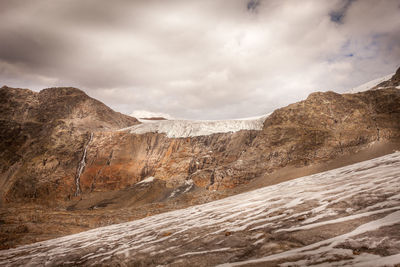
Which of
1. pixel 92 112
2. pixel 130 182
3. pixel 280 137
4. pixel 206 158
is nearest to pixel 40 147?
pixel 92 112

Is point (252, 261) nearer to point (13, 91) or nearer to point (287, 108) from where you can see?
point (287, 108)

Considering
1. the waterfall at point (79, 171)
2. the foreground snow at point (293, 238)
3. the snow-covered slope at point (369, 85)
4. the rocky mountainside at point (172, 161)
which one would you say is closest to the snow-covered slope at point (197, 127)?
the rocky mountainside at point (172, 161)

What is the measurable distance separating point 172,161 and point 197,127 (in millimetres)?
5415

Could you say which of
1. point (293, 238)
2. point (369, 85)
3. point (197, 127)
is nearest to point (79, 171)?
point (197, 127)

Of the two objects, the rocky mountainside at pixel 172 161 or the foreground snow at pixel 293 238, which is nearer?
the foreground snow at pixel 293 238

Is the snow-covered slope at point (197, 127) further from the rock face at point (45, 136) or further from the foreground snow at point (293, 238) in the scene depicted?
the foreground snow at point (293, 238)

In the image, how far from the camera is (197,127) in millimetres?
26703

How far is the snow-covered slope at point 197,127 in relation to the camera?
2562 centimetres

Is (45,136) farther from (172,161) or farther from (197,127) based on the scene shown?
(197,127)

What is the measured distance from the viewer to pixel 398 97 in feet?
68.9

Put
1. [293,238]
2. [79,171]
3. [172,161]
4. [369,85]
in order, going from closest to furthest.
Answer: [293,238] < [172,161] < [79,171] < [369,85]

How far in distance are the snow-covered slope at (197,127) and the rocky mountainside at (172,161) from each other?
521 millimetres

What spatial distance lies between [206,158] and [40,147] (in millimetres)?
22195

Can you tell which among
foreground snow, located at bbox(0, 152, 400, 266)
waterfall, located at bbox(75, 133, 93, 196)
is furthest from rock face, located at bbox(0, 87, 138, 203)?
foreground snow, located at bbox(0, 152, 400, 266)
